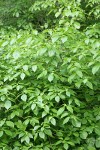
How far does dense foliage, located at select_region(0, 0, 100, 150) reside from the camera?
2.75 m

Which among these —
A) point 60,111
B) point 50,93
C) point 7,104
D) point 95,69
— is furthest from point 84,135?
point 7,104

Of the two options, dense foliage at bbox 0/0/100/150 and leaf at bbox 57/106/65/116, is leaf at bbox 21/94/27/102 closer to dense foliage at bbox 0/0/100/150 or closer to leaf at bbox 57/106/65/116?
dense foliage at bbox 0/0/100/150

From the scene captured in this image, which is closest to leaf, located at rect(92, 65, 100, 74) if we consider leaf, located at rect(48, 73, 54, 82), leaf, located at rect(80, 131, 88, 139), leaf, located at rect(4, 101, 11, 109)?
leaf, located at rect(48, 73, 54, 82)

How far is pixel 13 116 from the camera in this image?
2.76 m

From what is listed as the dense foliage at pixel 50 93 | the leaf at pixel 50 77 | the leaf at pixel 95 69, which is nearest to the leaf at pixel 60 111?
the dense foliage at pixel 50 93

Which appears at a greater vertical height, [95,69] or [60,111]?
[95,69]

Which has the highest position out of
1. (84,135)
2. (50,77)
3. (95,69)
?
(95,69)

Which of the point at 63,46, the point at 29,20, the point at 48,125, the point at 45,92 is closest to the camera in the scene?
the point at 48,125

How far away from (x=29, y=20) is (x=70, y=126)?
272 cm

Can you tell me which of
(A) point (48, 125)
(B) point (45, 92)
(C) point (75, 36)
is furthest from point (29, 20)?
(A) point (48, 125)

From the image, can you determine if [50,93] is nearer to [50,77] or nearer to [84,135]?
[50,77]

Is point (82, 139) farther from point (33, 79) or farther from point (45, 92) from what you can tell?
point (33, 79)

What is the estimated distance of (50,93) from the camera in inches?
109

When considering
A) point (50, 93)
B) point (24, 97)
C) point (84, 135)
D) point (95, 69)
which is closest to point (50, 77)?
point (50, 93)
